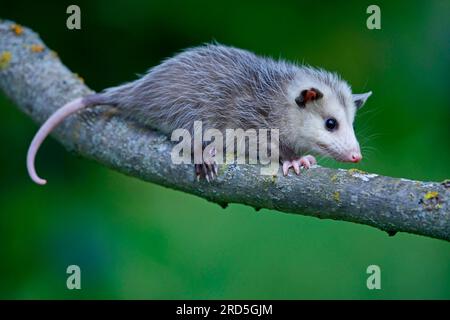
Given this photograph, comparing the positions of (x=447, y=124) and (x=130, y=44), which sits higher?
(x=130, y=44)

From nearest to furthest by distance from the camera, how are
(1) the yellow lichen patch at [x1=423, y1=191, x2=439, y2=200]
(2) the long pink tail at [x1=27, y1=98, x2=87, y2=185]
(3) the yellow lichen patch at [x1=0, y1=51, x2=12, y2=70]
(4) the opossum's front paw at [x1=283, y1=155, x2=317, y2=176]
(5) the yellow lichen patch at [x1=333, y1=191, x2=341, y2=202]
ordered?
1. (1) the yellow lichen patch at [x1=423, y1=191, x2=439, y2=200]
2. (5) the yellow lichen patch at [x1=333, y1=191, x2=341, y2=202]
3. (4) the opossum's front paw at [x1=283, y1=155, x2=317, y2=176]
4. (2) the long pink tail at [x1=27, y1=98, x2=87, y2=185]
5. (3) the yellow lichen patch at [x1=0, y1=51, x2=12, y2=70]

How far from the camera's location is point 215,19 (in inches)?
146

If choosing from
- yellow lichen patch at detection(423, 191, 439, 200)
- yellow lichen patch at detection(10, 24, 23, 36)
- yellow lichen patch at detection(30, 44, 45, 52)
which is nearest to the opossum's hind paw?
yellow lichen patch at detection(423, 191, 439, 200)

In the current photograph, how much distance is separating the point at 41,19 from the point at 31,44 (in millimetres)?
576

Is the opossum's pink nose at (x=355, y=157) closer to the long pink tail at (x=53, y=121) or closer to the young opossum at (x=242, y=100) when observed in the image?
the young opossum at (x=242, y=100)

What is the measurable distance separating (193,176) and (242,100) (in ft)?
1.39

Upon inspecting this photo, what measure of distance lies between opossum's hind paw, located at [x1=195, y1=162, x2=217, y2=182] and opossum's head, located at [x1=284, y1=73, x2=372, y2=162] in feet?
1.31

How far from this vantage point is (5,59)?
10.3ft

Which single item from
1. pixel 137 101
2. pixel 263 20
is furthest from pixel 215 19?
pixel 137 101

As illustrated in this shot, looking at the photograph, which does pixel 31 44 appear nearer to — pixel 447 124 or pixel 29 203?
pixel 29 203

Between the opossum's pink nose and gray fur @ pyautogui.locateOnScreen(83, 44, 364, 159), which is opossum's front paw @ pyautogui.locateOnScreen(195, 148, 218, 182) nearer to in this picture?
gray fur @ pyautogui.locateOnScreen(83, 44, 364, 159)

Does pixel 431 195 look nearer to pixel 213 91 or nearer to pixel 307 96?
pixel 307 96

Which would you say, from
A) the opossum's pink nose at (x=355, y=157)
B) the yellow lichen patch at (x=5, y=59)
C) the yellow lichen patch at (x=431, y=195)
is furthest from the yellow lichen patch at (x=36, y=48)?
the yellow lichen patch at (x=431, y=195)

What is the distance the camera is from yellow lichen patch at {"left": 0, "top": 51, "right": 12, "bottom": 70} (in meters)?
3.12
